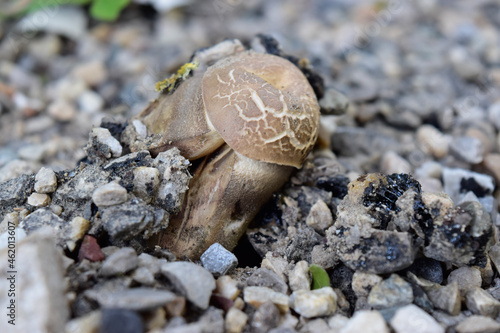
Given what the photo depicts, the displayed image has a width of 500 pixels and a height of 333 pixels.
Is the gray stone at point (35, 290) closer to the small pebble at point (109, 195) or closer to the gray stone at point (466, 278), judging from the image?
the small pebble at point (109, 195)

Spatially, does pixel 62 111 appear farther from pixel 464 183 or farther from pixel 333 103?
pixel 464 183

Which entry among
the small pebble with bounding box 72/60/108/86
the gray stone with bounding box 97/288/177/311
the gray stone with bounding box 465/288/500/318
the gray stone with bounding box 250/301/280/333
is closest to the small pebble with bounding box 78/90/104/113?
the small pebble with bounding box 72/60/108/86

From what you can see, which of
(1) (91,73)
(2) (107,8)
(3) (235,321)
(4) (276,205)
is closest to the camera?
(3) (235,321)

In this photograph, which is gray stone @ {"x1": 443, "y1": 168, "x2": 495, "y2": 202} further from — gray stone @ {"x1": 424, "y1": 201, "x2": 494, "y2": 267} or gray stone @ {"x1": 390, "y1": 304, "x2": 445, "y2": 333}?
gray stone @ {"x1": 390, "y1": 304, "x2": 445, "y2": 333}

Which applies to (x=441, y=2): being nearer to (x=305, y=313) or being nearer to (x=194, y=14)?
(x=194, y=14)

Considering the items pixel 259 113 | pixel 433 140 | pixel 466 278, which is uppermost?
pixel 259 113

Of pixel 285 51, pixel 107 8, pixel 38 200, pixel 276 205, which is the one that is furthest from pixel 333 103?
pixel 107 8

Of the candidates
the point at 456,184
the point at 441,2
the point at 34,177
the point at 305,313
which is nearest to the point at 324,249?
the point at 305,313
